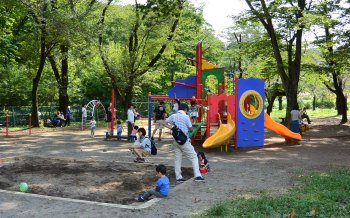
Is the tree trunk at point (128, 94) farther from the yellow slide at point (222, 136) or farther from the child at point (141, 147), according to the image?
the child at point (141, 147)

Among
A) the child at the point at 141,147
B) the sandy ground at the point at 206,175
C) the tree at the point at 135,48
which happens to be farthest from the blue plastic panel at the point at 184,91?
the tree at the point at 135,48

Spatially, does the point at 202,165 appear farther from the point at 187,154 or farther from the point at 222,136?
the point at 222,136

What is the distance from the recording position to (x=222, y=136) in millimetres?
14023

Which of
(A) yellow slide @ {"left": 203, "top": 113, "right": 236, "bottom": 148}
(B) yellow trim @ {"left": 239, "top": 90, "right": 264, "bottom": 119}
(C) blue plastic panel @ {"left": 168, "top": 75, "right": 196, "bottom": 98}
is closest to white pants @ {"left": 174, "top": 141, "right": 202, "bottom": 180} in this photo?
(A) yellow slide @ {"left": 203, "top": 113, "right": 236, "bottom": 148}

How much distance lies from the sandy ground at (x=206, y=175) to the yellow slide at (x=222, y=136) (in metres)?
0.38

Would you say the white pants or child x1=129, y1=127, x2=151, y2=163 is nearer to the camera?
the white pants

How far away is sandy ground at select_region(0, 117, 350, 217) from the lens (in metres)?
6.59

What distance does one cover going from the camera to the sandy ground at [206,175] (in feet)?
21.6

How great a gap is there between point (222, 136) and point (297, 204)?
7.65 m

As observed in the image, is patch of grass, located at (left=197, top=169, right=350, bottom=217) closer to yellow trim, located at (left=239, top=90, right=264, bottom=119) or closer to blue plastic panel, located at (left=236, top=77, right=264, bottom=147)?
blue plastic panel, located at (left=236, top=77, right=264, bottom=147)

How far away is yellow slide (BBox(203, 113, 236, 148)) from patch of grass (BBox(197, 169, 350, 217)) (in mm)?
5779

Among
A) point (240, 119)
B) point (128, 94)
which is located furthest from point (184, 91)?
point (128, 94)

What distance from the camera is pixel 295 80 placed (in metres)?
21.4

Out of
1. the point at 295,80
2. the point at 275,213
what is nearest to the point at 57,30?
the point at 295,80
